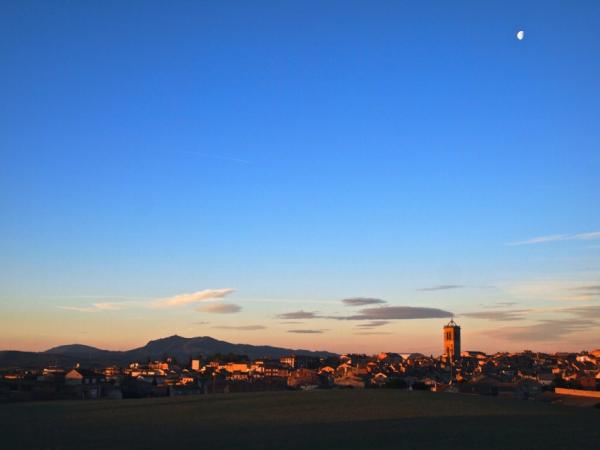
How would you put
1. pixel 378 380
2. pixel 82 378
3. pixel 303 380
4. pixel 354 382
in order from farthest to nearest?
pixel 378 380
pixel 303 380
pixel 354 382
pixel 82 378

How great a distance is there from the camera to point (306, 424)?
41.8 meters

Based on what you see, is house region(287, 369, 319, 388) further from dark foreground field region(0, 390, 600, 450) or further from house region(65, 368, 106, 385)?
dark foreground field region(0, 390, 600, 450)

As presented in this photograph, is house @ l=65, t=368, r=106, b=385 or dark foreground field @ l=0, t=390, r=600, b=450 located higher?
house @ l=65, t=368, r=106, b=385

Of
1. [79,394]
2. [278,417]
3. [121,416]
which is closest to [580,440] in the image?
[278,417]

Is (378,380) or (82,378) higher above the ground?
(378,380)

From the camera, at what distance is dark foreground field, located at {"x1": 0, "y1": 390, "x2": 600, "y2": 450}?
34062 millimetres

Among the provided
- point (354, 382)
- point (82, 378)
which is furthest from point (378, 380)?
point (82, 378)

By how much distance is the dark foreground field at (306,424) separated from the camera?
3406cm

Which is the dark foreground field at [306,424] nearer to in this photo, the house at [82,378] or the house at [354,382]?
the house at [82,378]

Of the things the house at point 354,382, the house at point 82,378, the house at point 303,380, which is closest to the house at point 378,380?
the house at point 354,382

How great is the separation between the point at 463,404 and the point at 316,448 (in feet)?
84.4

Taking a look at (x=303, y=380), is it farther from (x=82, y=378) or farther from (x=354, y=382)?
(x=82, y=378)

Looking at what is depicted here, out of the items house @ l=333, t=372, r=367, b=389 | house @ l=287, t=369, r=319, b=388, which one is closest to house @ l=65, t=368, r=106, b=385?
house @ l=287, t=369, r=319, b=388

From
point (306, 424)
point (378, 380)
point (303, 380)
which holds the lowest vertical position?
point (306, 424)
